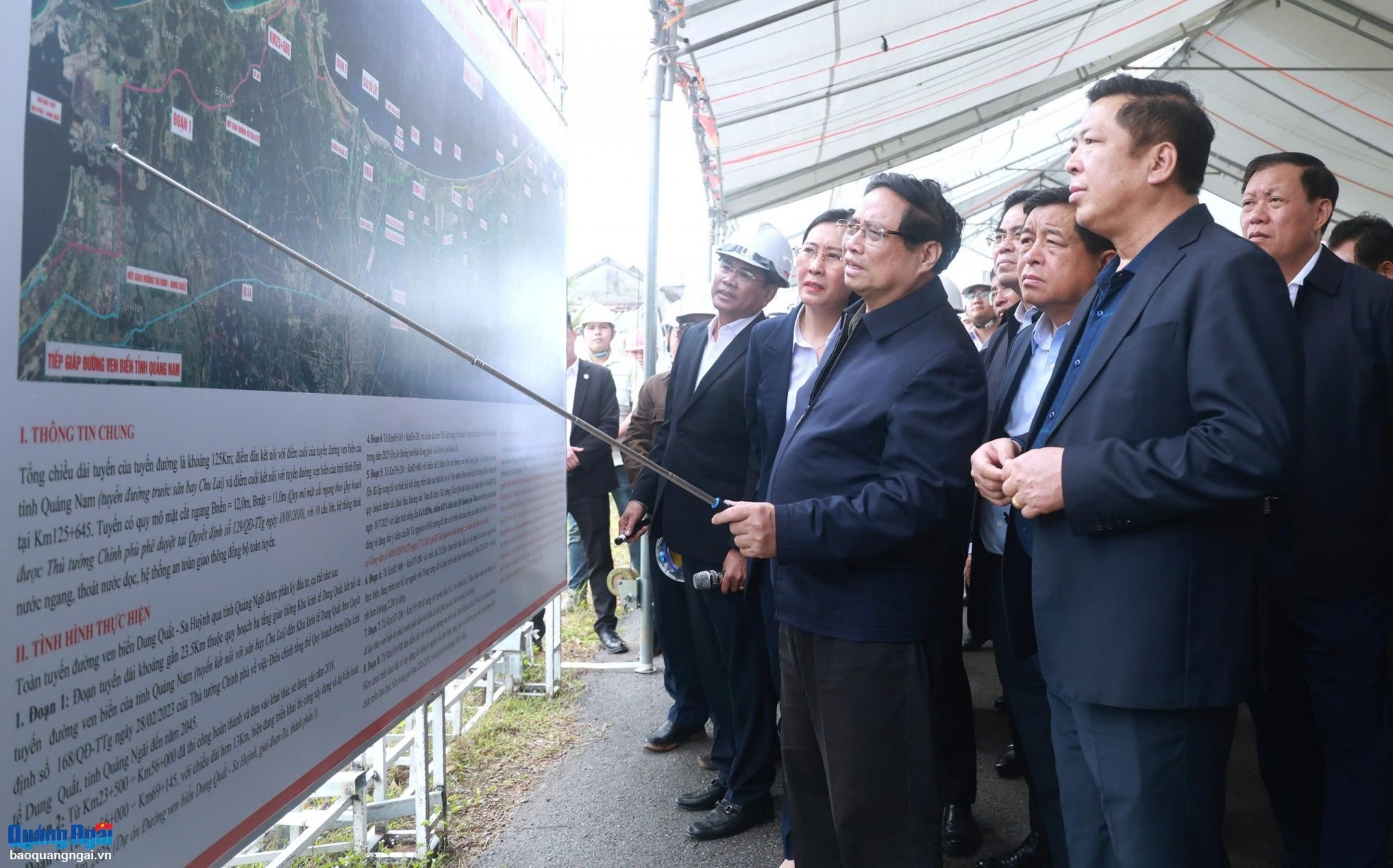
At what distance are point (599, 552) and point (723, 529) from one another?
7.19 ft

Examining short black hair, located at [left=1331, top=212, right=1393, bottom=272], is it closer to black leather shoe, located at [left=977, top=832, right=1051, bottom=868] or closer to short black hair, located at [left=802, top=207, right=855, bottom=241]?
short black hair, located at [left=802, top=207, right=855, bottom=241]

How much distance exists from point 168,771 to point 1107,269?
5.51 feet

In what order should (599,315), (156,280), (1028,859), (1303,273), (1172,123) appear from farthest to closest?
(599,315) → (1028,859) → (1303,273) → (1172,123) → (156,280)

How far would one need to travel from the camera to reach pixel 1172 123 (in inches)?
58.0

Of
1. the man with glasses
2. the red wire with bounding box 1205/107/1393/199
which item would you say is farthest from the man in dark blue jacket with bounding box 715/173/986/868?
the red wire with bounding box 1205/107/1393/199

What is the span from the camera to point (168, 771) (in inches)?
44.9

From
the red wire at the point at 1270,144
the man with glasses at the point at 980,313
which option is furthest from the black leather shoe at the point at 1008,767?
the red wire at the point at 1270,144

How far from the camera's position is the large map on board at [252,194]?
99 cm

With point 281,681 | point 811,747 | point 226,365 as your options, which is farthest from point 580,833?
point 226,365

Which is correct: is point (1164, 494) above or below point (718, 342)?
below

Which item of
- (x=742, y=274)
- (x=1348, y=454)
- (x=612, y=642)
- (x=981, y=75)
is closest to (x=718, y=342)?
(x=742, y=274)

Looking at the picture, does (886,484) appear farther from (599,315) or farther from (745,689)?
(599,315)

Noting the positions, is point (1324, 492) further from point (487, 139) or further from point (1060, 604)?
point (487, 139)

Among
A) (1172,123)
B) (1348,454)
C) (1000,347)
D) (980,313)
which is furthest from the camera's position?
(980,313)
